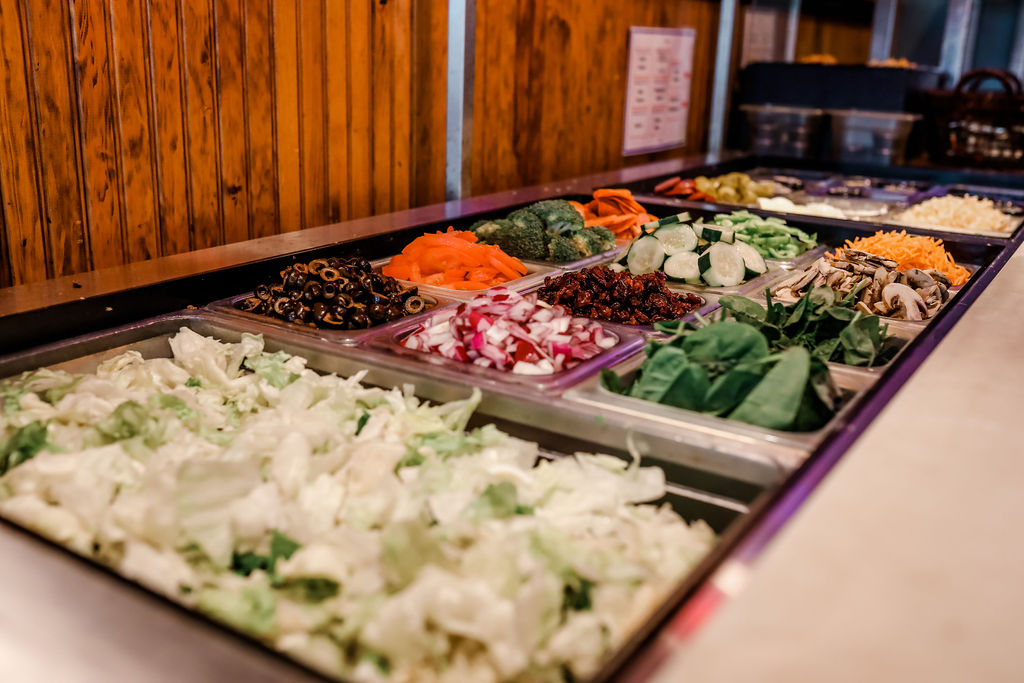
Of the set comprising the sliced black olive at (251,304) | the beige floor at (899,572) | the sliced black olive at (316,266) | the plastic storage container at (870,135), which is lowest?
the sliced black olive at (251,304)

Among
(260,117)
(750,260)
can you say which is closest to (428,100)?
(260,117)

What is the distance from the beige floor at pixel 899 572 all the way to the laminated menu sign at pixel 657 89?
3627 mm

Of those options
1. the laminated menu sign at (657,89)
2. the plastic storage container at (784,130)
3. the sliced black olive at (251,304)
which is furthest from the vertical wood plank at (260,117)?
the plastic storage container at (784,130)

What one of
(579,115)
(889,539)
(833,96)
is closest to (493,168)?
(579,115)

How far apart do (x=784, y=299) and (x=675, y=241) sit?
0.34 metres

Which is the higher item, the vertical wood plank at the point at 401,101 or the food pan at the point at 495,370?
the vertical wood plank at the point at 401,101

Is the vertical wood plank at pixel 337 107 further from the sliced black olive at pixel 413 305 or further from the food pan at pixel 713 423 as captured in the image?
the food pan at pixel 713 423

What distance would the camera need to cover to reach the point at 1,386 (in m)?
1.50

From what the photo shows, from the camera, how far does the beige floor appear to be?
0.80 meters

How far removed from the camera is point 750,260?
2570mm

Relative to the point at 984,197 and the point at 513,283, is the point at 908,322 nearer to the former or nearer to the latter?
the point at 513,283

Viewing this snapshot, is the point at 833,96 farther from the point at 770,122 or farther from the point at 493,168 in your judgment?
the point at 493,168

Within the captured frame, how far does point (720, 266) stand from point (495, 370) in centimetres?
99

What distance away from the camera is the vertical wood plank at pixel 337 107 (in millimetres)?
2877
